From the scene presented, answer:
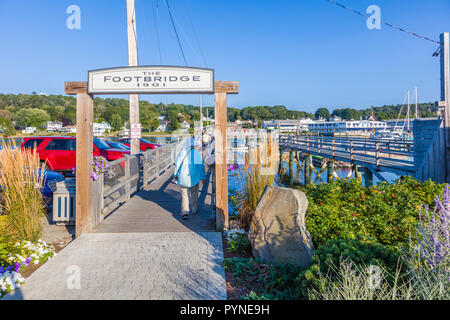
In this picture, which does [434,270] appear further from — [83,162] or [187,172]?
[83,162]

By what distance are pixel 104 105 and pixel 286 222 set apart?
115 meters

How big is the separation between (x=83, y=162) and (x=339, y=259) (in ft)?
14.8

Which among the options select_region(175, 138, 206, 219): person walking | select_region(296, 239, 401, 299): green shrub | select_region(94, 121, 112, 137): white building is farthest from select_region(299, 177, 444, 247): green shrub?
select_region(94, 121, 112, 137): white building

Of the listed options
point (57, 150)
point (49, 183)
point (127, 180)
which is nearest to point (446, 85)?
point (127, 180)

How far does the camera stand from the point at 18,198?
4977 mm

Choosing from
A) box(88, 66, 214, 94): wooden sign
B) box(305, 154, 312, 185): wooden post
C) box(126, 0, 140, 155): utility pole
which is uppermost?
box(126, 0, 140, 155): utility pole

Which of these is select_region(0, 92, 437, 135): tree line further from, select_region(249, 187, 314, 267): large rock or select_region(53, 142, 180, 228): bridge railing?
select_region(249, 187, 314, 267): large rock

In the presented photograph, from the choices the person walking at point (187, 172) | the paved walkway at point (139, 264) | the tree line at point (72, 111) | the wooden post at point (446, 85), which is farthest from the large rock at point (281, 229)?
the tree line at point (72, 111)

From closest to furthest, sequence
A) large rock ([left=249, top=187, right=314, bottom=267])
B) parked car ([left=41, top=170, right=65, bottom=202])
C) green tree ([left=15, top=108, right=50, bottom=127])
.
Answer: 1. large rock ([left=249, top=187, right=314, bottom=267])
2. parked car ([left=41, top=170, right=65, bottom=202])
3. green tree ([left=15, top=108, right=50, bottom=127])

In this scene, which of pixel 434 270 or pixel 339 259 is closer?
pixel 434 270

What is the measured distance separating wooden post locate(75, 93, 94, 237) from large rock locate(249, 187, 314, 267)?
307cm

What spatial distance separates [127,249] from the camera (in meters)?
5.11

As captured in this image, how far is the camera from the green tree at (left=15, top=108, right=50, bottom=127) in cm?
7760
